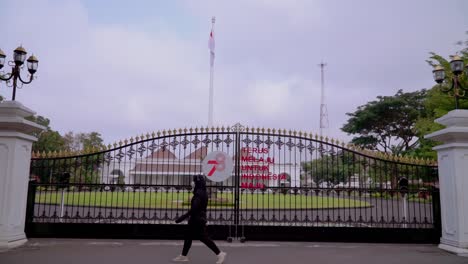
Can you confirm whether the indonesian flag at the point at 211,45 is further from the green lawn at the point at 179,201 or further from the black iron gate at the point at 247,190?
the black iron gate at the point at 247,190

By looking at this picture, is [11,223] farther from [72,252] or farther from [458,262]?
[458,262]

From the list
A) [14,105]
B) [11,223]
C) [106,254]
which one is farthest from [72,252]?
[14,105]

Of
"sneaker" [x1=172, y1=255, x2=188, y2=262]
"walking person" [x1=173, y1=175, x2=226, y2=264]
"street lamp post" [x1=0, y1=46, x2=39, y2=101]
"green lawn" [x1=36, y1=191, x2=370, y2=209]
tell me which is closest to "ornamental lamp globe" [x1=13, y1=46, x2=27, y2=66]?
"street lamp post" [x1=0, y1=46, x2=39, y2=101]

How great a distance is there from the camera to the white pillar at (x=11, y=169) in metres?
6.99

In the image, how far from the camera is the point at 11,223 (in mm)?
7074

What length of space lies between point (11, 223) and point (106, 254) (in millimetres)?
2152

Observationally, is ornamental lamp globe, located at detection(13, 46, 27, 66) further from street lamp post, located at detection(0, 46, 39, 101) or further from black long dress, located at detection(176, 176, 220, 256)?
black long dress, located at detection(176, 176, 220, 256)

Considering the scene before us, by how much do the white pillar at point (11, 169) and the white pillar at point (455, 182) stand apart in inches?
341

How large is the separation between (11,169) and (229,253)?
466cm

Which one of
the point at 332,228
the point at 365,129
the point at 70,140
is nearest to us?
the point at 332,228

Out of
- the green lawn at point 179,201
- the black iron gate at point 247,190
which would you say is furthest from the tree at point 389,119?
the black iron gate at point 247,190

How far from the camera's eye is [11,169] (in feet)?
23.2

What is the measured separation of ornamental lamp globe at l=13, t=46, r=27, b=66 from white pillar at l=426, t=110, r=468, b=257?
Answer: 892 centimetres

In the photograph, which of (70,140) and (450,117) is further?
(70,140)
